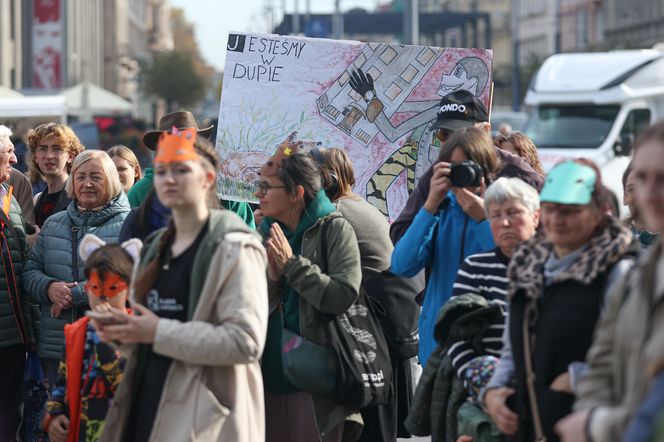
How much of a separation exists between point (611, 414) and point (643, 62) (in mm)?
20118

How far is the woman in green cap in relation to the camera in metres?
4.10

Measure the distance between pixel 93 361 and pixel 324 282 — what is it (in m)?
1.04

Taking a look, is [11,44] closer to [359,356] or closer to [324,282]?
[359,356]

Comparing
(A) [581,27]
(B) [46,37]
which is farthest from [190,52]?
(B) [46,37]

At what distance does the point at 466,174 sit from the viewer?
5688 mm

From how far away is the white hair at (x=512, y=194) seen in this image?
5035 millimetres

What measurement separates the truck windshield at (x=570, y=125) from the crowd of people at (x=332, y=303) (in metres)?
16.1

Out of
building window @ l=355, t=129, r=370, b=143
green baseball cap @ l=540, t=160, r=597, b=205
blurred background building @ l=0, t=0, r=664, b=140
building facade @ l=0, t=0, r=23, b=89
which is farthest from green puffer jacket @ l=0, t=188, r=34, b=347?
building facade @ l=0, t=0, r=23, b=89

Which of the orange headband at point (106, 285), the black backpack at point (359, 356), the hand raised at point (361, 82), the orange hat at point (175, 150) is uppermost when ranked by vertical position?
the hand raised at point (361, 82)

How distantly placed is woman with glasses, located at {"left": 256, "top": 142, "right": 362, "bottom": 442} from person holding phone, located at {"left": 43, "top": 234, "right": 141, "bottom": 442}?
29.7 inches

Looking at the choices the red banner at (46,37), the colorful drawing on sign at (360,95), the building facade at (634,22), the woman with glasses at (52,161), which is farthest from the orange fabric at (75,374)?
the building facade at (634,22)

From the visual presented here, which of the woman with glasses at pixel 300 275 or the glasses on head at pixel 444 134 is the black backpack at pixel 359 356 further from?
the glasses on head at pixel 444 134

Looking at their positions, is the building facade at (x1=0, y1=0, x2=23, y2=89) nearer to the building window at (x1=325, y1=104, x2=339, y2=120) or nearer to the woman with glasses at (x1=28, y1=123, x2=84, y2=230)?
the woman with glasses at (x1=28, y1=123, x2=84, y2=230)

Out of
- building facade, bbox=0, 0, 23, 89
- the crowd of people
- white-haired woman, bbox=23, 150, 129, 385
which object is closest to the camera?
the crowd of people
